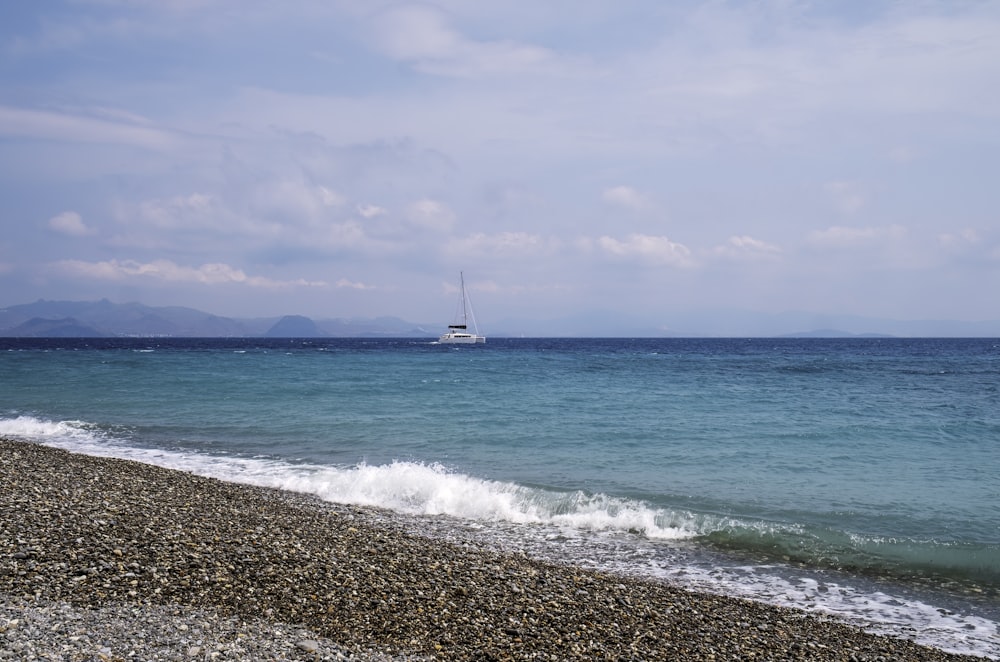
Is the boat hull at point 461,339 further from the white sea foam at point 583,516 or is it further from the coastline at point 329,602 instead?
the coastline at point 329,602

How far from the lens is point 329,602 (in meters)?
7.27

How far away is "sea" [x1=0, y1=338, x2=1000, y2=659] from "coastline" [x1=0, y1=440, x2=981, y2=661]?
4.86 feet

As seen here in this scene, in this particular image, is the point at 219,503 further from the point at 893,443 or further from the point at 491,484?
the point at 893,443

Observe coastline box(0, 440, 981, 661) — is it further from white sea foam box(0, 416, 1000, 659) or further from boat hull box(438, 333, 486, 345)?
boat hull box(438, 333, 486, 345)

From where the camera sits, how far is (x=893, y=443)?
67.1 feet

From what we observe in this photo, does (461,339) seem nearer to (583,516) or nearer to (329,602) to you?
(583,516)

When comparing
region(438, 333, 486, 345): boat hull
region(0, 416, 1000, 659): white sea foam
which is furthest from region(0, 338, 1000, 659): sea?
region(438, 333, 486, 345): boat hull

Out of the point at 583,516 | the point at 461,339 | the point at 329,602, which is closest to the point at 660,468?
the point at 583,516

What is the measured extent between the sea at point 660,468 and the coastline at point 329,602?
4.86 ft

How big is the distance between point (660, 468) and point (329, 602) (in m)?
11.0

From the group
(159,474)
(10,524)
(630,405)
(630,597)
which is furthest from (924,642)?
(630,405)

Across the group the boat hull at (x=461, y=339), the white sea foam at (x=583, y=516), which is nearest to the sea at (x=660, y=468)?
the white sea foam at (x=583, y=516)

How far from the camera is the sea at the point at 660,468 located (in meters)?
10.3

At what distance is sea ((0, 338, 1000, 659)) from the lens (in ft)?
33.7
